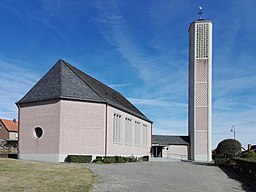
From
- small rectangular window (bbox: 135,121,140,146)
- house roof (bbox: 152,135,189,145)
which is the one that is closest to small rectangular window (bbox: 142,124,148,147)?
small rectangular window (bbox: 135,121,140,146)

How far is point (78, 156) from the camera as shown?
2716 centimetres

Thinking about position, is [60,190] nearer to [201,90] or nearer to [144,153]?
[144,153]

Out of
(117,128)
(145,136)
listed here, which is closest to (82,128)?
(117,128)

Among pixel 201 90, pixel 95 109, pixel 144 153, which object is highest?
pixel 201 90

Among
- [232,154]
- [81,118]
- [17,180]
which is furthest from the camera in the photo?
[232,154]

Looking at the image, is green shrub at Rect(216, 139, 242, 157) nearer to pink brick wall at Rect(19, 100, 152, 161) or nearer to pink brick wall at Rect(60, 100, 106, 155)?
pink brick wall at Rect(19, 100, 152, 161)

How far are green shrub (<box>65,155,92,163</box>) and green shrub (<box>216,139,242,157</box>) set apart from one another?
22.7m

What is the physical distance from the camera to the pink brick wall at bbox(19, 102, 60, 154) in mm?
28359

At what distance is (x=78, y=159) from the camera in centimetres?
2698

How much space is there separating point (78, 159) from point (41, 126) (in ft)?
16.9

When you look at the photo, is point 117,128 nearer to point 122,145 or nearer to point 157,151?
point 122,145

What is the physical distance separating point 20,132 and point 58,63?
8.27 m

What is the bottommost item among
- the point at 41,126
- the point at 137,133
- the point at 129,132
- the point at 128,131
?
the point at 137,133

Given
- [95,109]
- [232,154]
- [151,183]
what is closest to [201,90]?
[232,154]
